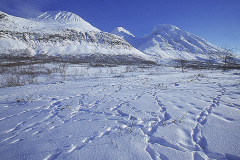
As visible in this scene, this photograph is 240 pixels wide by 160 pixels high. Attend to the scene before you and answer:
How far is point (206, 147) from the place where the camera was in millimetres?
1534

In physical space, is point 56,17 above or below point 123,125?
above

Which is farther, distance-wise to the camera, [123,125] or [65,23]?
[65,23]

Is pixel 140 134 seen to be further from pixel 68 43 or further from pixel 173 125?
pixel 68 43

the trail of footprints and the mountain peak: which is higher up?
the mountain peak

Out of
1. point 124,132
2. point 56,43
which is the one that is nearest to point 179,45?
point 56,43

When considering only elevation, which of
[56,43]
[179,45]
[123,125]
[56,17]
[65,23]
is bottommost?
[123,125]

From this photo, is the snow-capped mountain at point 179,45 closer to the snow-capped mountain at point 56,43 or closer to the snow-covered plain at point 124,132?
the snow-capped mountain at point 56,43

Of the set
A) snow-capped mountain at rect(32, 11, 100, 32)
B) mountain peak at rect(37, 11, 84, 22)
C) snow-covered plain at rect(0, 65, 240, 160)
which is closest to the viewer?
snow-covered plain at rect(0, 65, 240, 160)

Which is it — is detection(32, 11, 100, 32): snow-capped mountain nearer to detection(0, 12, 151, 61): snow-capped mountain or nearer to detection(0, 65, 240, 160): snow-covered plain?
detection(0, 12, 151, 61): snow-capped mountain

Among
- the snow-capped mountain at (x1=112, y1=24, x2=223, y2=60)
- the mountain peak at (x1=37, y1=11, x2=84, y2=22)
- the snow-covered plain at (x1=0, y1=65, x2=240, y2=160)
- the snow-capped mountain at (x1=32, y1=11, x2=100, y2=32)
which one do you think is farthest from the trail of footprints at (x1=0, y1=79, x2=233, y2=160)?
the mountain peak at (x1=37, y1=11, x2=84, y2=22)

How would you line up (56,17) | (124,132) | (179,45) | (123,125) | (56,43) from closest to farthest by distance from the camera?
(124,132), (123,125), (56,43), (56,17), (179,45)

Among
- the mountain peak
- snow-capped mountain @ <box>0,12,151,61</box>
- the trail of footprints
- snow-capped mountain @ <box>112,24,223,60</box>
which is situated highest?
the mountain peak

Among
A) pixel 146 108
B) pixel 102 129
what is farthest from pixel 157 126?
pixel 102 129

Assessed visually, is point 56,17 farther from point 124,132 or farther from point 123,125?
point 124,132
